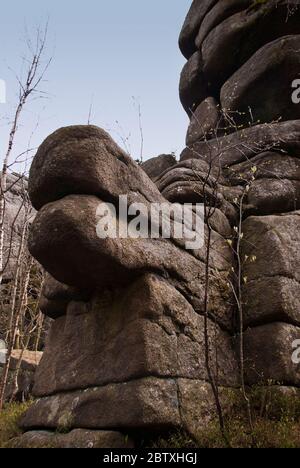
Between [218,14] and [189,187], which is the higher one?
[218,14]

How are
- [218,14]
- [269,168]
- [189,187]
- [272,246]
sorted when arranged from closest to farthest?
[272,246]
[189,187]
[269,168]
[218,14]

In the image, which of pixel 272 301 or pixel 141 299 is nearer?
pixel 141 299

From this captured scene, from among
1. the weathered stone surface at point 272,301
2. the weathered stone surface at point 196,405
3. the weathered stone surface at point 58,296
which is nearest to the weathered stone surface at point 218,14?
the weathered stone surface at point 272,301

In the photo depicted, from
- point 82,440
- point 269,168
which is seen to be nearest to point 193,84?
point 269,168

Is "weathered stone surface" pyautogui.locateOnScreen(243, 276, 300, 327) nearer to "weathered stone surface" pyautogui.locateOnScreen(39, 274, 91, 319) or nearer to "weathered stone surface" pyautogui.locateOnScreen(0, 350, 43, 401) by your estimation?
"weathered stone surface" pyautogui.locateOnScreen(39, 274, 91, 319)

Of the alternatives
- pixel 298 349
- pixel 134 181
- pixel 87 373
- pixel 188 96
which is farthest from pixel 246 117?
pixel 87 373

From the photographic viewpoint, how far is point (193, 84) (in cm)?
1664

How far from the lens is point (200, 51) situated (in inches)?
663

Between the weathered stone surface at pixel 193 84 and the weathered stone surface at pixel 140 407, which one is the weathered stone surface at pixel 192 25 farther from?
the weathered stone surface at pixel 140 407

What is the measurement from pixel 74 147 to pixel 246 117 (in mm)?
8689

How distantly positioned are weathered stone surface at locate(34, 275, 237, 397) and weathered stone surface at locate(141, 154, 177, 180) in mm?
7466

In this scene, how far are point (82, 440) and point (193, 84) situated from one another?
45.2 feet

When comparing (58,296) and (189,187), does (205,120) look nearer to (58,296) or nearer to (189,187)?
(189,187)

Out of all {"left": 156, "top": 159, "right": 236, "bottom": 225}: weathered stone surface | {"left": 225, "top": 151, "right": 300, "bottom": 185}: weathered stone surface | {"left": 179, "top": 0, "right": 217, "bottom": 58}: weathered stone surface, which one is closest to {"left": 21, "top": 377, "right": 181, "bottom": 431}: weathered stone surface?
{"left": 156, "top": 159, "right": 236, "bottom": 225}: weathered stone surface
